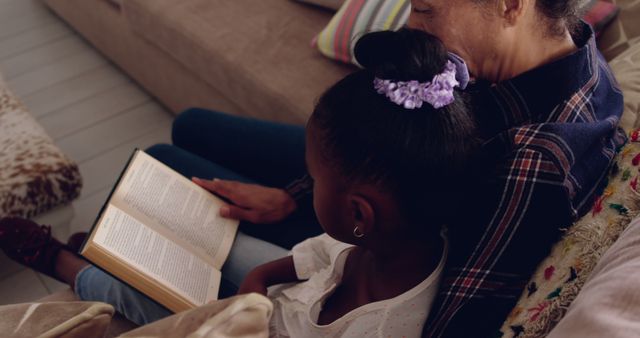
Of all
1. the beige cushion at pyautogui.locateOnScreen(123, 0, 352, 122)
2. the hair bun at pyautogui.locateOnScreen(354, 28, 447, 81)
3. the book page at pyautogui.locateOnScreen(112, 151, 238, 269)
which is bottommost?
the beige cushion at pyautogui.locateOnScreen(123, 0, 352, 122)

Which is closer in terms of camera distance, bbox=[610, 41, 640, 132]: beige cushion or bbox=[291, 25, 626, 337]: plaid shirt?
bbox=[291, 25, 626, 337]: plaid shirt

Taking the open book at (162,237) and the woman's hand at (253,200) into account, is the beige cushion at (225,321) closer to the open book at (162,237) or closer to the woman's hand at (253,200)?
the open book at (162,237)

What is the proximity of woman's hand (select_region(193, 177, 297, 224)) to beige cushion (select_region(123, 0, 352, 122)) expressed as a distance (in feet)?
1.20

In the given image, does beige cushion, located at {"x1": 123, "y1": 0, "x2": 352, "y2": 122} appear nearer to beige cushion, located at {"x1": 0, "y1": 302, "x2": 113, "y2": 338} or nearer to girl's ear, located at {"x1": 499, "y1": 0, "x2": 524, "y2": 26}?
girl's ear, located at {"x1": 499, "y1": 0, "x2": 524, "y2": 26}

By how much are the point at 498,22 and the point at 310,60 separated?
0.94 m

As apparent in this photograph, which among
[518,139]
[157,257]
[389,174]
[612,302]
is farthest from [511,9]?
[157,257]

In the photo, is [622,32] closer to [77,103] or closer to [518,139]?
[518,139]

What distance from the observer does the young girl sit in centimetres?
70

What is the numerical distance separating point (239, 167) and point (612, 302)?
3.29 ft

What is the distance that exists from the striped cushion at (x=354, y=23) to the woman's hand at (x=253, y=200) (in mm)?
495

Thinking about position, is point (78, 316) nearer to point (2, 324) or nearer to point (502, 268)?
point (2, 324)

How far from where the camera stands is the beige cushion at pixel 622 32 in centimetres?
132

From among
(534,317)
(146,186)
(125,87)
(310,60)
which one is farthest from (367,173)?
(125,87)

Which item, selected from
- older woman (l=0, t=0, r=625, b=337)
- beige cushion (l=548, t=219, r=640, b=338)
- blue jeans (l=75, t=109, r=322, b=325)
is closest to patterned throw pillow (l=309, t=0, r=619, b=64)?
blue jeans (l=75, t=109, r=322, b=325)
